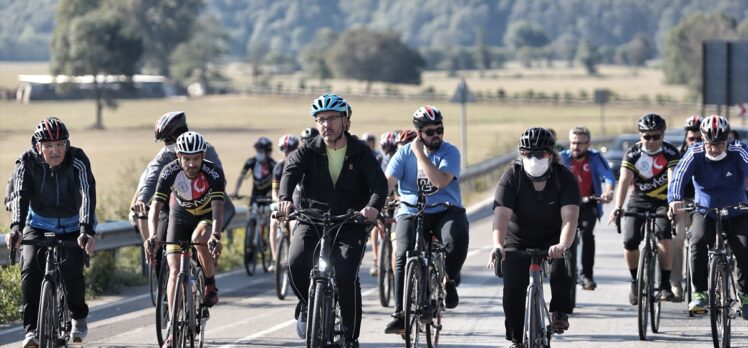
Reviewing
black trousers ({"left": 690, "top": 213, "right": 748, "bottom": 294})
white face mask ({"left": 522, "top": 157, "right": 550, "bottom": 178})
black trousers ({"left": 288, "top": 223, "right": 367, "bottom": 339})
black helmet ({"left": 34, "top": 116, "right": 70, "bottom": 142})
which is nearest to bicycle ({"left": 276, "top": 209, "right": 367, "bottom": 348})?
black trousers ({"left": 288, "top": 223, "right": 367, "bottom": 339})

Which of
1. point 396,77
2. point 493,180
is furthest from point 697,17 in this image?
point 493,180

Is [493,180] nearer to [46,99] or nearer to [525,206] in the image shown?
[525,206]

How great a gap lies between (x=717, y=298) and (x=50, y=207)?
192 inches

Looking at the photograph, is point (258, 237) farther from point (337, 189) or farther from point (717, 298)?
point (337, 189)

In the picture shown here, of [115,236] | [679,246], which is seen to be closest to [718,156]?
[679,246]

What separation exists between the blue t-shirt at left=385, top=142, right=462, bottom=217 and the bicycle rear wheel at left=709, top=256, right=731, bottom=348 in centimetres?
206

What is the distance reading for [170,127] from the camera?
11.9 meters

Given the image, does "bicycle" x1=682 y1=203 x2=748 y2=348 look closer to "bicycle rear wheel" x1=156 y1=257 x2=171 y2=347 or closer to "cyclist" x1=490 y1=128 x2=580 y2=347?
"cyclist" x1=490 y1=128 x2=580 y2=347

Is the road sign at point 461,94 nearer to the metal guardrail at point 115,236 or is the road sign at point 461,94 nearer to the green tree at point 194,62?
the metal guardrail at point 115,236

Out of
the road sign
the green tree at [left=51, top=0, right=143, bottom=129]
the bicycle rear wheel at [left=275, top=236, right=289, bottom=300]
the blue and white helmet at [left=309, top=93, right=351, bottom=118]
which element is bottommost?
the bicycle rear wheel at [left=275, top=236, right=289, bottom=300]

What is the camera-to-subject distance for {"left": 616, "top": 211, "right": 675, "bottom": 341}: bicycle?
11922 mm

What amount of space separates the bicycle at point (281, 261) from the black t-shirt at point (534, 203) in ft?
18.5

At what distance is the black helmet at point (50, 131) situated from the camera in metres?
10.1

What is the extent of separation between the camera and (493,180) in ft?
122
